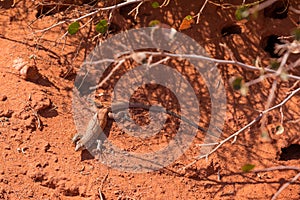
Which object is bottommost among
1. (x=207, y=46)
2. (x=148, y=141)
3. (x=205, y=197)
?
(x=205, y=197)

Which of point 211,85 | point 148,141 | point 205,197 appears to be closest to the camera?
point 205,197

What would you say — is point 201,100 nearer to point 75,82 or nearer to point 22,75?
point 75,82

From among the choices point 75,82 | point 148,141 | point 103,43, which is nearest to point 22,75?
point 75,82

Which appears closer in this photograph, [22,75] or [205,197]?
[205,197]

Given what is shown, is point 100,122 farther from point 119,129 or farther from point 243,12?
point 243,12

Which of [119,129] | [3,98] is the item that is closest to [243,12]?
[119,129]

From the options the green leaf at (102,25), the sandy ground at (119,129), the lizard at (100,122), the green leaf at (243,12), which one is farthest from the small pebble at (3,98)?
the green leaf at (243,12)

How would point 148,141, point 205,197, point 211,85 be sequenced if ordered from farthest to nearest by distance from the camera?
point 211,85, point 148,141, point 205,197

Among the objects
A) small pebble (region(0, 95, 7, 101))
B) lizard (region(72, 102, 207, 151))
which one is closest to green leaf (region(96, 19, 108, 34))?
lizard (region(72, 102, 207, 151))

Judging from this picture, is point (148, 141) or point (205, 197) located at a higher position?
point (148, 141)

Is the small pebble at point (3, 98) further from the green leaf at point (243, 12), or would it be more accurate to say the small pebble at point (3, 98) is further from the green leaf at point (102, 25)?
the green leaf at point (243, 12)
